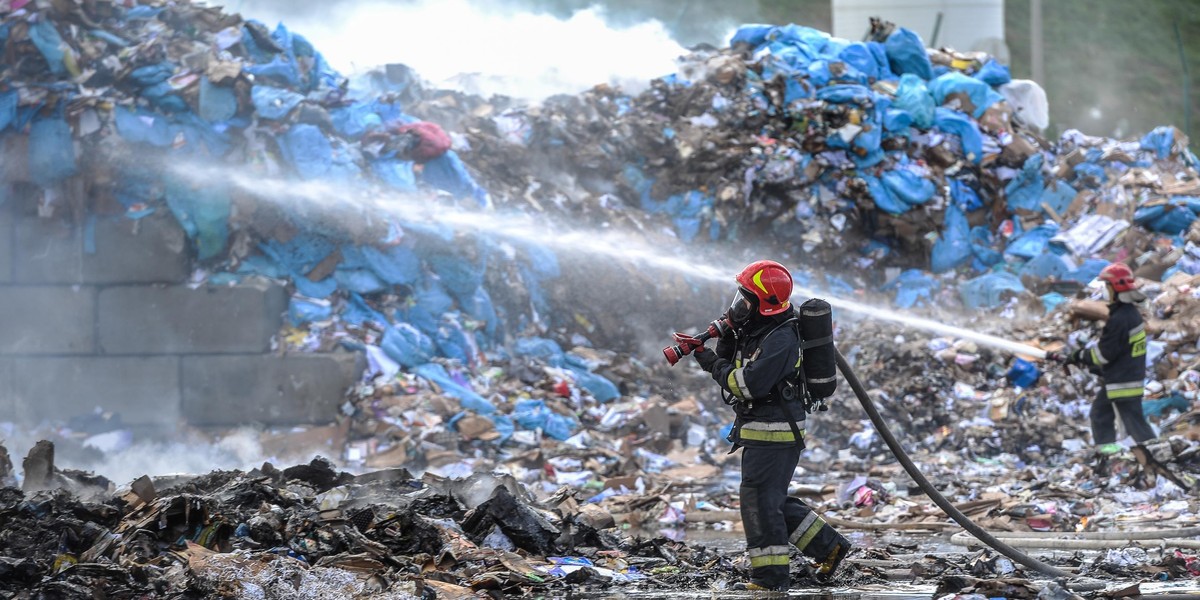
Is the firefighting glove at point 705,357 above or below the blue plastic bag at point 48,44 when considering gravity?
above

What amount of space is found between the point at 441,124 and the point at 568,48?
3.54 meters

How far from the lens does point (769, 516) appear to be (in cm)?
493

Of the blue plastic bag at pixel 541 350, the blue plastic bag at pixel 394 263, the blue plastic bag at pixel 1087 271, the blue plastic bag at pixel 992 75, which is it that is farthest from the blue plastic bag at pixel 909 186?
the blue plastic bag at pixel 394 263

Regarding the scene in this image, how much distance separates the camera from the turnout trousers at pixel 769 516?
4.94 m

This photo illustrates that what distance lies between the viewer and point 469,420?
9.40m

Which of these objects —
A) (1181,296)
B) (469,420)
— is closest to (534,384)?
(469,420)

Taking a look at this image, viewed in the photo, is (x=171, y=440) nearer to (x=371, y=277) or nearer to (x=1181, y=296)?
(x=371, y=277)

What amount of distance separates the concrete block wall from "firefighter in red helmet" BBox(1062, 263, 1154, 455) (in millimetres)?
5770

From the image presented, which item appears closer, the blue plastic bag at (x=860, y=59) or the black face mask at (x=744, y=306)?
the black face mask at (x=744, y=306)


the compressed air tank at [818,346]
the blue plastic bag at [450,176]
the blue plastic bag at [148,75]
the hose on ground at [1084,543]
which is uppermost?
the compressed air tank at [818,346]

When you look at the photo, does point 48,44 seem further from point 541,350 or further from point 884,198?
point 884,198

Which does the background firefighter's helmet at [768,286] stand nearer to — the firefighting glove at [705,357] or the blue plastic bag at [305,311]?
the firefighting glove at [705,357]

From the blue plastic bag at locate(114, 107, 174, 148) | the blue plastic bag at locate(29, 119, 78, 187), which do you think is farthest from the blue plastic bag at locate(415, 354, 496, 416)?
the blue plastic bag at locate(29, 119, 78, 187)

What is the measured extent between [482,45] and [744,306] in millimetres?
12381
